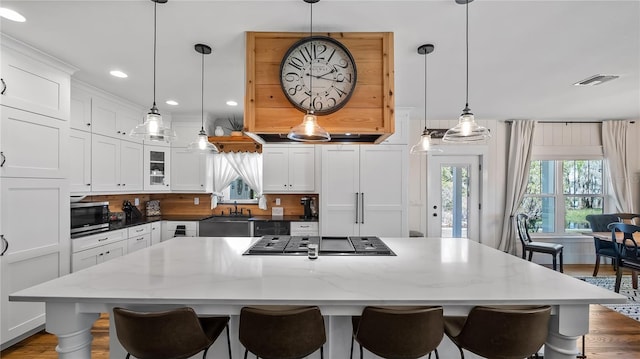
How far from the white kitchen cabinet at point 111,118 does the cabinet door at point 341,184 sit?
8.97 feet

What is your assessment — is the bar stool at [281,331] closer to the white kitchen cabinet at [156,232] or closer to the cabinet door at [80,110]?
the cabinet door at [80,110]

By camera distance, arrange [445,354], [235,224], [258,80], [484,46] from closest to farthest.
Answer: [445,354] < [258,80] < [484,46] < [235,224]

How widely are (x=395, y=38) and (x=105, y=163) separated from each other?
3.68 metres

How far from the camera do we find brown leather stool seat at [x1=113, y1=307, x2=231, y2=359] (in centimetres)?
137

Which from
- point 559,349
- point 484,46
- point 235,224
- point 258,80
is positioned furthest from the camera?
point 235,224

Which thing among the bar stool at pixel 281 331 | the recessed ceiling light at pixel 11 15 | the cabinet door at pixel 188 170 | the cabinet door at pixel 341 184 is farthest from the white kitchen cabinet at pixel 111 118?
the bar stool at pixel 281 331

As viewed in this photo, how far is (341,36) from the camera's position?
221cm

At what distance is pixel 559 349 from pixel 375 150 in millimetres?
2922

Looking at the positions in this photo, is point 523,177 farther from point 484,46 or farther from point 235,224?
point 235,224

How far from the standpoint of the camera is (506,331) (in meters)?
1.40

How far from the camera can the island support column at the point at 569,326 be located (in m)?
1.47

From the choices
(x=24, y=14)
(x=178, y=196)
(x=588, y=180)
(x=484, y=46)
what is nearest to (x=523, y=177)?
(x=588, y=180)

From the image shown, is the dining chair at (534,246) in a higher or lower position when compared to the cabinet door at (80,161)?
lower

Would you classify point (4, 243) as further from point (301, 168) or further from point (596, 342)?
point (596, 342)
